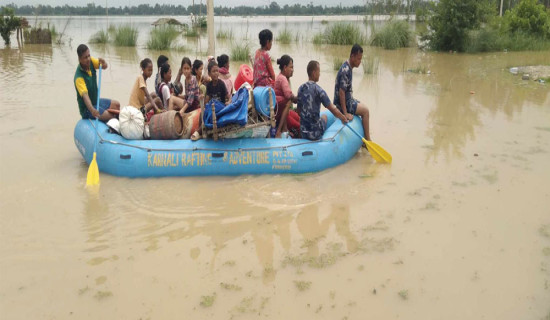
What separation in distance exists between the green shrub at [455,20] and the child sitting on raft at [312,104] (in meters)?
11.5

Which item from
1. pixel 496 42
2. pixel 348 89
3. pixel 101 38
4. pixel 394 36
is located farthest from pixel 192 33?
pixel 348 89

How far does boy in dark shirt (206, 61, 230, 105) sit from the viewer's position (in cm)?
516

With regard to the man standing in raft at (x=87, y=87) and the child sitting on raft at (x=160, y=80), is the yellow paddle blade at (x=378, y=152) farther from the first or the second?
the man standing in raft at (x=87, y=87)

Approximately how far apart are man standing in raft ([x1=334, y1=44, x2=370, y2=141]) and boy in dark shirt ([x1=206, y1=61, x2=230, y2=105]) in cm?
140

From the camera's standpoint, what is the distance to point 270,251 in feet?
12.5

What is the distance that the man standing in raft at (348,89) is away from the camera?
566 cm

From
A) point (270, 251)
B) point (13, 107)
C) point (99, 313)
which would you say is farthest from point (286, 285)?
point (13, 107)

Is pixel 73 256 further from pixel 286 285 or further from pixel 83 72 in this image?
pixel 83 72

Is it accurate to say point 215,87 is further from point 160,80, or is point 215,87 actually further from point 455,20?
point 455,20

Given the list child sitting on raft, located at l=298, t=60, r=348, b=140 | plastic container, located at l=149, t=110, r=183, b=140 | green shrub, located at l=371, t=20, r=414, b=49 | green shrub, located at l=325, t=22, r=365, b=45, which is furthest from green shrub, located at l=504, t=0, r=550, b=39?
plastic container, located at l=149, t=110, r=183, b=140

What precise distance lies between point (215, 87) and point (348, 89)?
5.38 ft

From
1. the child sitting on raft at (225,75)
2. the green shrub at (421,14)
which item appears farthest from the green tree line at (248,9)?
the child sitting on raft at (225,75)

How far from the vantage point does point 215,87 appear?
525 centimetres

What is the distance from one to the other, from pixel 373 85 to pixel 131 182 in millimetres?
6738
